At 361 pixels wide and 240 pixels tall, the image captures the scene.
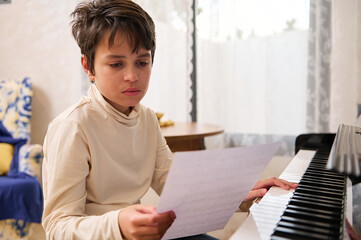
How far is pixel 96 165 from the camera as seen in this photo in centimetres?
96

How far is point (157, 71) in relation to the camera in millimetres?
3100

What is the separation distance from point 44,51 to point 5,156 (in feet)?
3.69

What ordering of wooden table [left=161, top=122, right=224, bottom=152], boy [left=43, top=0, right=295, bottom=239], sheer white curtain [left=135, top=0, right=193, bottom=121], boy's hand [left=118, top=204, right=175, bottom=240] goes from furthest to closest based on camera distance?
sheer white curtain [left=135, top=0, right=193, bottom=121]
wooden table [left=161, top=122, right=224, bottom=152]
boy [left=43, top=0, right=295, bottom=239]
boy's hand [left=118, top=204, right=175, bottom=240]

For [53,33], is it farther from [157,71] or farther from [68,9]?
[157,71]

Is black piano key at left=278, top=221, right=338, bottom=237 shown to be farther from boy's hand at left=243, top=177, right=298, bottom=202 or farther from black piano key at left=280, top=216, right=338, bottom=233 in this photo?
boy's hand at left=243, top=177, right=298, bottom=202

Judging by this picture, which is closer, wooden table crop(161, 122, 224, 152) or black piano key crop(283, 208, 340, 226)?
black piano key crop(283, 208, 340, 226)

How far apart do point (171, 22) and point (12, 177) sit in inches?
67.4

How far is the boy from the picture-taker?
87 centimetres

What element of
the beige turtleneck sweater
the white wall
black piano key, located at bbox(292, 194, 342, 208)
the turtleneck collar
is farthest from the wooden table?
the white wall

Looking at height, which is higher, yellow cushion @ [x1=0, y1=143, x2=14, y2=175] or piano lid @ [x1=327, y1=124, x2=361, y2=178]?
piano lid @ [x1=327, y1=124, x2=361, y2=178]

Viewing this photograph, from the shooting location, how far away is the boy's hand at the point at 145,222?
636 millimetres

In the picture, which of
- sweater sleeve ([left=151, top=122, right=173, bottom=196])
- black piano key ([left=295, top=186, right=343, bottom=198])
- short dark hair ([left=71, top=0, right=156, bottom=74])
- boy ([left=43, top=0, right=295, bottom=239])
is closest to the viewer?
black piano key ([left=295, top=186, right=343, bottom=198])

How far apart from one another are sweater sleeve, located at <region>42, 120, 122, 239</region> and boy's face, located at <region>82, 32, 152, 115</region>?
0.46ft

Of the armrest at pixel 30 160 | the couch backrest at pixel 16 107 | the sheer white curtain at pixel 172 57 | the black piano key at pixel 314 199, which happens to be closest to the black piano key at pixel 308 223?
the black piano key at pixel 314 199
